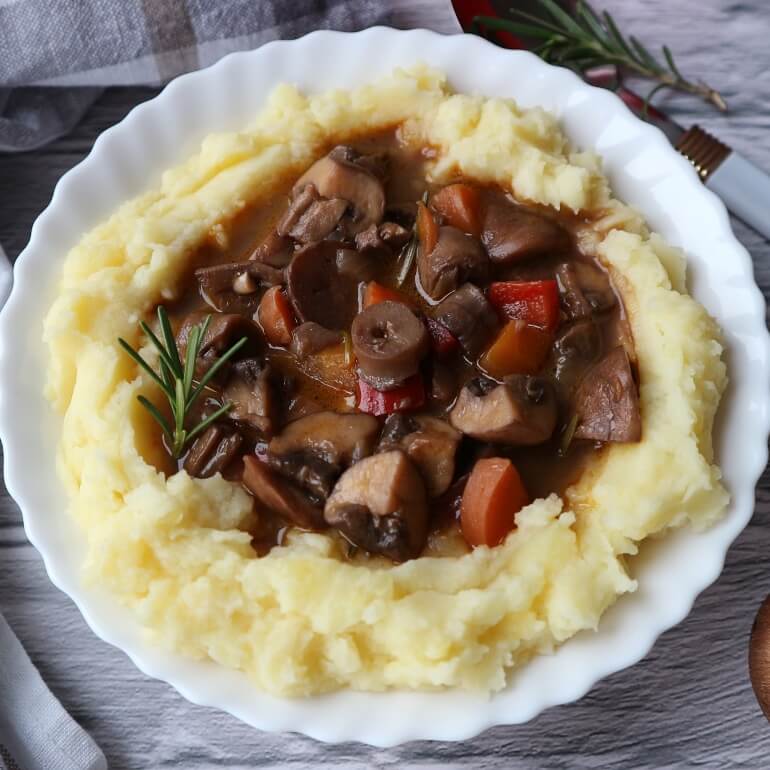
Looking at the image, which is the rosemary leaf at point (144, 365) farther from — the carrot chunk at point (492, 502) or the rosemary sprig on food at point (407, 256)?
the carrot chunk at point (492, 502)

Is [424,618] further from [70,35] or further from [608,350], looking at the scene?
[70,35]

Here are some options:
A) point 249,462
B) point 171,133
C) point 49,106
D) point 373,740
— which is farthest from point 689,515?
point 49,106

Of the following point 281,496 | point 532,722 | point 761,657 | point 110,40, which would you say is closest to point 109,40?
point 110,40

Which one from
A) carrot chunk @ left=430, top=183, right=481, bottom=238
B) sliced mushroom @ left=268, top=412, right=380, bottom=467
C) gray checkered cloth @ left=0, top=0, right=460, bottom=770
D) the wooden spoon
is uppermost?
gray checkered cloth @ left=0, top=0, right=460, bottom=770

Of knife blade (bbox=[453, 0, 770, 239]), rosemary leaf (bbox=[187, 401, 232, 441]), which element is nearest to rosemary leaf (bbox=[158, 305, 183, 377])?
rosemary leaf (bbox=[187, 401, 232, 441])

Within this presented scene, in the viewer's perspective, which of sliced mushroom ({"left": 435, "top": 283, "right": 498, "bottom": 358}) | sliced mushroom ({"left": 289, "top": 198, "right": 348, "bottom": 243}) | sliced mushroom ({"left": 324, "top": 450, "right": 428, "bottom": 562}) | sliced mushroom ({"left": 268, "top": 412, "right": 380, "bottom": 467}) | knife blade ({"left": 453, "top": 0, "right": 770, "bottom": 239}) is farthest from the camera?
knife blade ({"left": 453, "top": 0, "right": 770, "bottom": 239})

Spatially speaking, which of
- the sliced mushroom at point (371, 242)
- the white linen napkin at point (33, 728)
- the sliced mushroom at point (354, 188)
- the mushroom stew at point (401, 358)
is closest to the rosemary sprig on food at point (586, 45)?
the mushroom stew at point (401, 358)

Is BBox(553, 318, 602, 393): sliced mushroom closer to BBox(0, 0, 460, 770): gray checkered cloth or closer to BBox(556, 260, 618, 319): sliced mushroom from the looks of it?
BBox(556, 260, 618, 319): sliced mushroom

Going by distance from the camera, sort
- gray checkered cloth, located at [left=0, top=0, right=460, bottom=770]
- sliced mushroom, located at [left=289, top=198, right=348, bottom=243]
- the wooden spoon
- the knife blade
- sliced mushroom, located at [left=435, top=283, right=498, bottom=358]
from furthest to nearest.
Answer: gray checkered cloth, located at [left=0, top=0, right=460, bottom=770]
the knife blade
sliced mushroom, located at [left=289, top=198, right=348, bottom=243]
the wooden spoon
sliced mushroom, located at [left=435, top=283, right=498, bottom=358]
